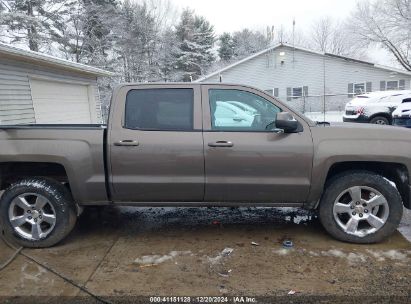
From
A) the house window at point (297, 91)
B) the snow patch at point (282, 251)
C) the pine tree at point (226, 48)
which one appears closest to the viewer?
the snow patch at point (282, 251)

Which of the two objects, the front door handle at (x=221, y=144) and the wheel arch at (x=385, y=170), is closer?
the front door handle at (x=221, y=144)

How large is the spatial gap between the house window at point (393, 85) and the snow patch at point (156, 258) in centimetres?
2675

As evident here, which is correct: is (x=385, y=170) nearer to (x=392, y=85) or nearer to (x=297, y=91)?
(x=297, y=91)

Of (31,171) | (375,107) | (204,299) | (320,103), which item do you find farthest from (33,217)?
(320,103)

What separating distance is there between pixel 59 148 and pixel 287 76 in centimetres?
2577

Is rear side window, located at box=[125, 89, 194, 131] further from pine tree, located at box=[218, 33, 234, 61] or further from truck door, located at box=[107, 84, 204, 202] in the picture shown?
pine tree, located at box=[218, 33, 234, 61]

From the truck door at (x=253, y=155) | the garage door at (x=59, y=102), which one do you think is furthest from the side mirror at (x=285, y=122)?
the garage door at (x=59, y=102)

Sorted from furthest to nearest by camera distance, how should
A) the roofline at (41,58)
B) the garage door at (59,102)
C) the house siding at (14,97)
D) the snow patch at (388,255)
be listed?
1. the garage door at (59,102)
2. the house siding at (14,97)
3. the roofline at (41,58)
4. the snow patch at (388,255)

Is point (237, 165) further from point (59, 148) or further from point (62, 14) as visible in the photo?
point (62, 14)

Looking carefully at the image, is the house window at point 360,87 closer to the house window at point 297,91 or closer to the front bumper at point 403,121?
the house window at point 297,91

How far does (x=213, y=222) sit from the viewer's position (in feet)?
16.1

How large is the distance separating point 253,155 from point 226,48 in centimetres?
4668

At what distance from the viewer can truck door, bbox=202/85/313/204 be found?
12.9 ft

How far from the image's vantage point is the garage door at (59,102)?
1105cm
